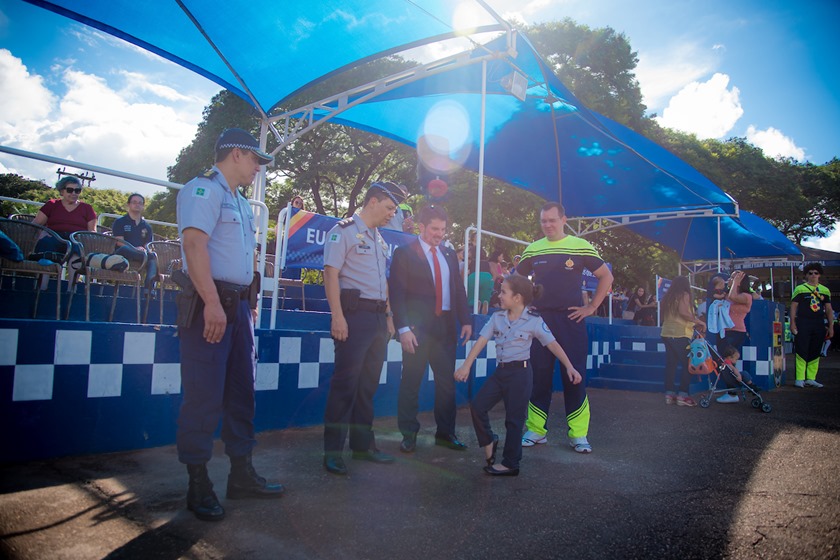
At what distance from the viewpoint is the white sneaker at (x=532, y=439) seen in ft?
14.2

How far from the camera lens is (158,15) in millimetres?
5656

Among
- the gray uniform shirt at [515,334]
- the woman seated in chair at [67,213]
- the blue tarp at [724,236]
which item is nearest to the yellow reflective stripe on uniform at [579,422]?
the gray uniform shirt at [515,334]

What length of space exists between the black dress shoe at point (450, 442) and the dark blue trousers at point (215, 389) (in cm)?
174

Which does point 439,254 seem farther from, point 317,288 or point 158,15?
point 317,288

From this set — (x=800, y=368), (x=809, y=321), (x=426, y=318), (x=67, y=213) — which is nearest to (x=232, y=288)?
(x=426, y=318)

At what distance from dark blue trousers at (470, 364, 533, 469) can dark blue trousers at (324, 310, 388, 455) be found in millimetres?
710

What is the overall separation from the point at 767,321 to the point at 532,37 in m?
17.6

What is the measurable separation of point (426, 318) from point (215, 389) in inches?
71.5

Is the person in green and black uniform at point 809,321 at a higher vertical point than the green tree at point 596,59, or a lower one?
lower

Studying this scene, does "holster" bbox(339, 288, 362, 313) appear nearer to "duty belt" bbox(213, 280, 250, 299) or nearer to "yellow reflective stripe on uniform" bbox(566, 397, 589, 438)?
"duty belt" bbox(213, 280, 250, 299)

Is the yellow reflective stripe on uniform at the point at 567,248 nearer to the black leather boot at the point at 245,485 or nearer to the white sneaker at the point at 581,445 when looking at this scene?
the white sneaker at the point at 581,445

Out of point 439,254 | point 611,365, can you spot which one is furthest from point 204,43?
point 611,365

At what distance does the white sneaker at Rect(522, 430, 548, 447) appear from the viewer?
4.34 metres

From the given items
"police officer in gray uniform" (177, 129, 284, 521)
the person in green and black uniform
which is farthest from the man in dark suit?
the person in green and black uniform
